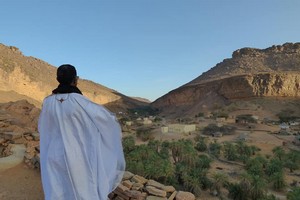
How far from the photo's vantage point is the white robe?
2.50 meters

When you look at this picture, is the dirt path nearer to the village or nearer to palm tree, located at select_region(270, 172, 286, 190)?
the village

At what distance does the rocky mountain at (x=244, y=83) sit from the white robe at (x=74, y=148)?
149ft

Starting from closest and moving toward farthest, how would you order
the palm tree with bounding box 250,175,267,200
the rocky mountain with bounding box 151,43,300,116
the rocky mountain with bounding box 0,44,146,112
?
the palm tree with bounding box 250,175,267,200 → the rocky mountain with bounding box 0,44,146,112 → the rocky mountain with bounding box 151,43,300,116

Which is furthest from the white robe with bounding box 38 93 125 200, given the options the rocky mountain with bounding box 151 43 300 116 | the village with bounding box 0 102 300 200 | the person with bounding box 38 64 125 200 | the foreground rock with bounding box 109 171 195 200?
the rocky mountain with bounding box 151 43 300 116

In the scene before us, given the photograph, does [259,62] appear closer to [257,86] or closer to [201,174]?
[257,86]

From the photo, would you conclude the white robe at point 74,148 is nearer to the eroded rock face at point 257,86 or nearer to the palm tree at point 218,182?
the palm tree at point 218,182

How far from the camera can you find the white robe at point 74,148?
2496 mm

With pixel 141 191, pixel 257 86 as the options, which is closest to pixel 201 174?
pixel 141 191

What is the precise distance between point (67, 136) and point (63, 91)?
0.39 m

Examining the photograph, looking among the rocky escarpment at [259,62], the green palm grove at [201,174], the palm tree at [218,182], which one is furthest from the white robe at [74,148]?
the rocky escarpment at [259,62]

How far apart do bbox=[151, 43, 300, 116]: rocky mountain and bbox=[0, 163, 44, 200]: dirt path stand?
42068mm

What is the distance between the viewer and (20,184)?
6281 mm

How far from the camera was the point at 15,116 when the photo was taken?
1111 centimetres

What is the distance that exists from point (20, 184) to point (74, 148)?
14.6ft
